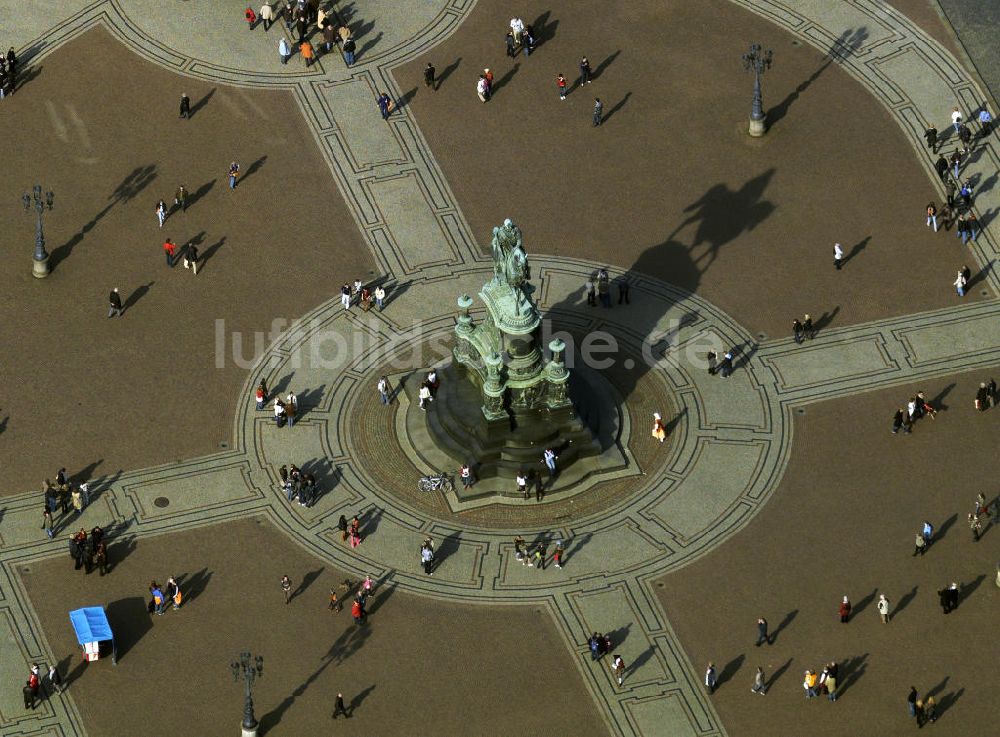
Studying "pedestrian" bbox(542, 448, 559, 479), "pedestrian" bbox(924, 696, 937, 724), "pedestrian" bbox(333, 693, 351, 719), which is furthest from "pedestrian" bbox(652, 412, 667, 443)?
"pedestrian" bbox(333, 693, 351, 719)

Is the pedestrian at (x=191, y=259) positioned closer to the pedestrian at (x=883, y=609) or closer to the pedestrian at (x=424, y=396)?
the pedestrian at (x=424, y=396)

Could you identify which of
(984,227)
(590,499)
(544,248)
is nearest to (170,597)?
(590,499)

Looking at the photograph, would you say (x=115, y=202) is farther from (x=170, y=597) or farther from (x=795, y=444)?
(x=795, y=444)

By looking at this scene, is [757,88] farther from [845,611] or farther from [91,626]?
[91,626]

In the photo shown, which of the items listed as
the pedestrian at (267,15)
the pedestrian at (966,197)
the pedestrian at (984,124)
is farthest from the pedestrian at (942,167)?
the pedestrian at (267,15)

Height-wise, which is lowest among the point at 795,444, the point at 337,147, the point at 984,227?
the point at 795,444

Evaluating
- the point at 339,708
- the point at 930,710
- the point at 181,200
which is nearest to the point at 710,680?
the point at 930,710

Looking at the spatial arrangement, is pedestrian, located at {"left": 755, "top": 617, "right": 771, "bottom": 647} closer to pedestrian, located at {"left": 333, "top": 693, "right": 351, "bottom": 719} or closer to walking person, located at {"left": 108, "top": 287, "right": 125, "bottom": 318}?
pedestrian, located at {"left": 333, "top": 693, "right": 351, "bottom": 719}
